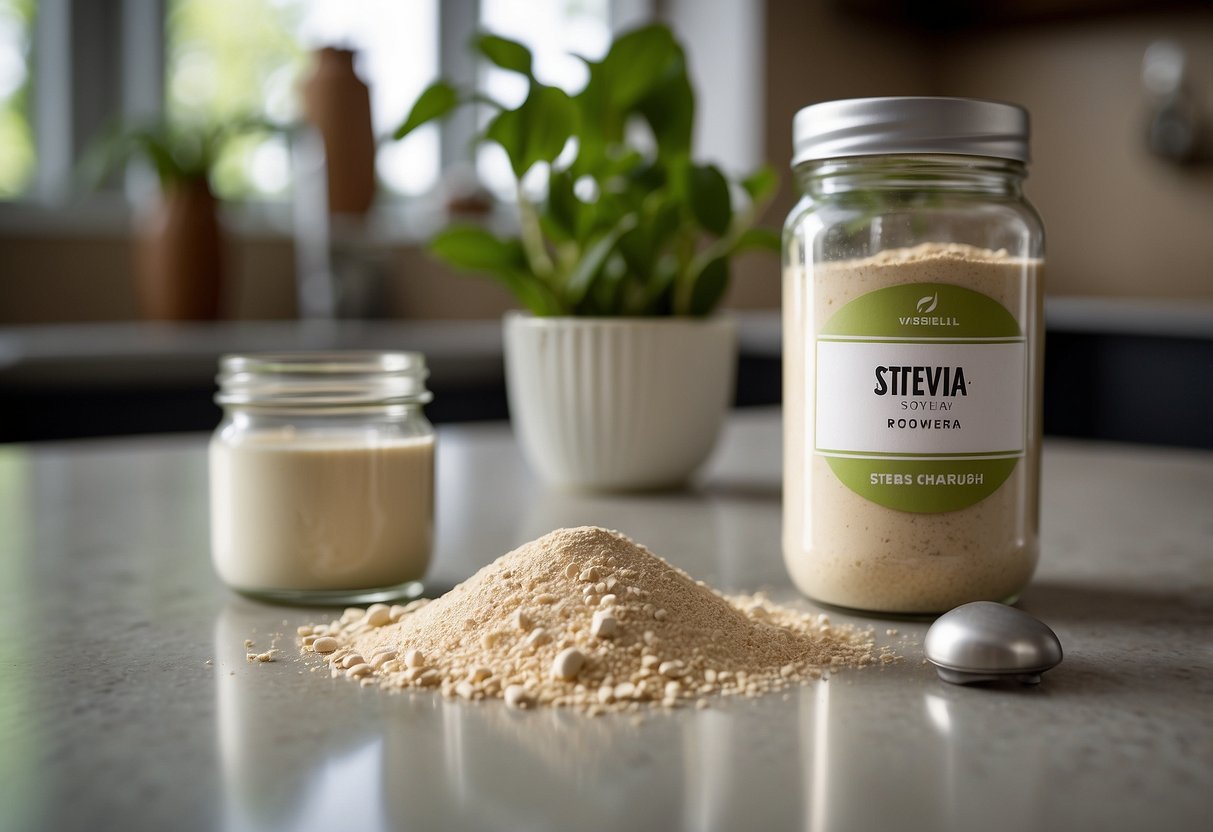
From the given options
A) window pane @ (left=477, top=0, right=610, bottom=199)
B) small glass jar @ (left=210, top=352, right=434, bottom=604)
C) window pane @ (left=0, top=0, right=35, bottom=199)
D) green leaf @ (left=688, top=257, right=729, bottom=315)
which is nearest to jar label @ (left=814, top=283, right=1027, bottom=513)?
small glass jar @ (left=210, top=352, right=434, bottom=604)

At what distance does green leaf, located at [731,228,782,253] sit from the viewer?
1.02 meters

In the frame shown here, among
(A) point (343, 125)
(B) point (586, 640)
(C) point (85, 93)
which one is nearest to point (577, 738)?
(B) point (586, 640)

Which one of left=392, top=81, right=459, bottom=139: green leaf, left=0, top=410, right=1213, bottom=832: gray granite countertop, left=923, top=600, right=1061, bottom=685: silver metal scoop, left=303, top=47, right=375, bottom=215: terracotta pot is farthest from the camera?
left=303, top=47, right=375, bottom=215: terracotta pot

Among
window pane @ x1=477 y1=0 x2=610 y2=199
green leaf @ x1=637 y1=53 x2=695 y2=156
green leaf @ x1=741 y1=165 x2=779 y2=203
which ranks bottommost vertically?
green leaf @ x1=741 y1=165 x2=779 y2=203

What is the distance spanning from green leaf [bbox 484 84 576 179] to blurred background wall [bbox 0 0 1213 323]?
6.11 feet

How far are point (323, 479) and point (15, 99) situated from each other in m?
2.35

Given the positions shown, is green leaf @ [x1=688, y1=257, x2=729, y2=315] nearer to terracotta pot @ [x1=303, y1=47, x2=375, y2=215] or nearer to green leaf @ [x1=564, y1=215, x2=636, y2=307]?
green leaf @ [x1=564, y1=215, x2=636, y2=307]

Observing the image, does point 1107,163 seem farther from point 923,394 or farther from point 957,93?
point 923,394

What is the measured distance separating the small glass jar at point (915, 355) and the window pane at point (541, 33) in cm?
267

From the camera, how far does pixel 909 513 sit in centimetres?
59

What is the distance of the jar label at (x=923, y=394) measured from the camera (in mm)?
572

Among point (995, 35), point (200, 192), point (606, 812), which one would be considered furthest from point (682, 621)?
point (995, 35)

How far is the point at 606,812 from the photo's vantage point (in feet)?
1.19

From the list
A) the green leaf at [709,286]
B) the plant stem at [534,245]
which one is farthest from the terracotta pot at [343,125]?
the green leaf at [709,286]
